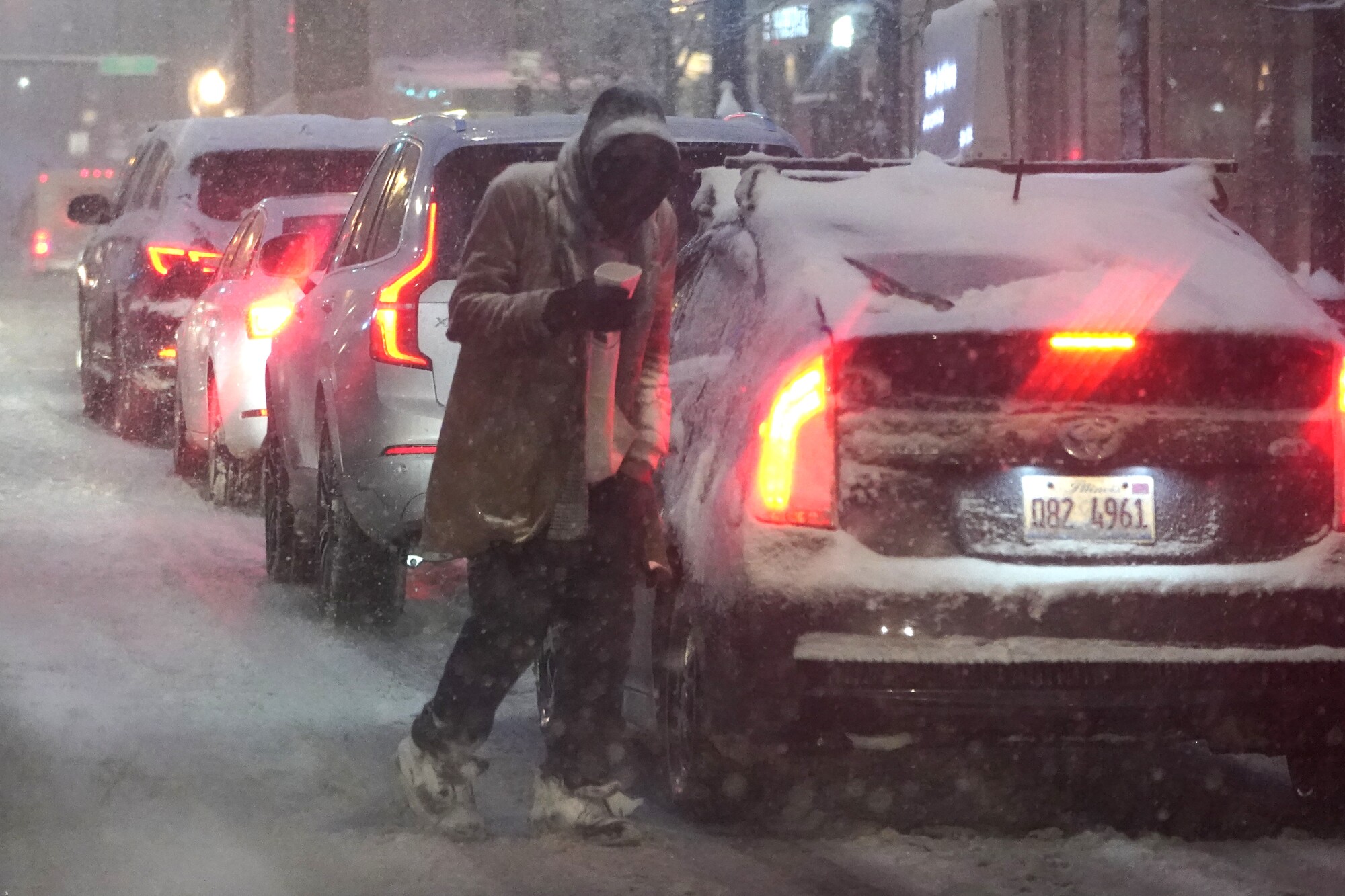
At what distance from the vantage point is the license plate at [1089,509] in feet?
15.1

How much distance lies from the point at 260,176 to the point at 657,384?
8615mm

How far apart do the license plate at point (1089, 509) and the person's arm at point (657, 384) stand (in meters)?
0.87

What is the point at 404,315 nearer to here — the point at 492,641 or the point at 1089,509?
the point at 492,641

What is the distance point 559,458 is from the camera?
184 inches

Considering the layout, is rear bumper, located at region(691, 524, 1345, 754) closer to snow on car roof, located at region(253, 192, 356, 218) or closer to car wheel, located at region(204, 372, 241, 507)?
snow on car roof, located at region(253, 192, 356, 218)

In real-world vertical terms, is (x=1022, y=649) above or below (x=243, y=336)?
below

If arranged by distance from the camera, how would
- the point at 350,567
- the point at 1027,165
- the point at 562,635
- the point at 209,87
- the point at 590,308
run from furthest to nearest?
the point at 209,87 < the point at 350,567 < the point at 1027,165 < the point at 562,635 < the point at 590,308

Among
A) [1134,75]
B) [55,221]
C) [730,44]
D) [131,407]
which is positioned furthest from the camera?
[55,221]

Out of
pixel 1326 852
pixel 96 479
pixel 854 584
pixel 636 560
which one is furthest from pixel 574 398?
pixel 96 479

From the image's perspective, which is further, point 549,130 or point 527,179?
point 549,130

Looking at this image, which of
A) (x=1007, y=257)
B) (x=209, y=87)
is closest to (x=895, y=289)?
(x=1007, y=257)

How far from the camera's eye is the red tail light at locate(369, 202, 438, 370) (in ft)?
21.8

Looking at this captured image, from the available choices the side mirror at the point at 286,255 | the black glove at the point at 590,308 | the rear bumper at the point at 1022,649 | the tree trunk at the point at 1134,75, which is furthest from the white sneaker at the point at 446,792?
the tree trunk at the point at 1134,75

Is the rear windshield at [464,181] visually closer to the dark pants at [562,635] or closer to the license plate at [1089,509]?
the dark pants at [562,635]
